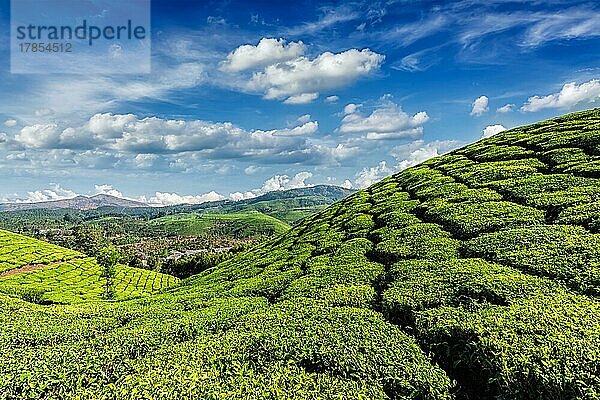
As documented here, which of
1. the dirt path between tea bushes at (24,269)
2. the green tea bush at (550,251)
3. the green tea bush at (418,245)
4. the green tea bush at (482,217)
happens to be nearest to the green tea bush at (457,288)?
the green tea bush at (550,251)

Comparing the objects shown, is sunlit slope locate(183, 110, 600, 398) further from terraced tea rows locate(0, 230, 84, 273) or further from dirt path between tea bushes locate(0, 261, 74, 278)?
terraced tea rows locate(0, 230, 84, 273)

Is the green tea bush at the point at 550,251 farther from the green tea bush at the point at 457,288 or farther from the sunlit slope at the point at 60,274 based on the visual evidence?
the sunlit slope at the point at 60,274

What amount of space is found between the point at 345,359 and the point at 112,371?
6.59m

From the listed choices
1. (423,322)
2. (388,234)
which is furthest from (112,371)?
(388,234)

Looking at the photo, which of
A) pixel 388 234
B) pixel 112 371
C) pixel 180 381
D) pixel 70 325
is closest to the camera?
pixel 180 381

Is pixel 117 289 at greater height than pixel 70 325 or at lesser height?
lesser

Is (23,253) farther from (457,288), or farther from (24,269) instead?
(457,288)

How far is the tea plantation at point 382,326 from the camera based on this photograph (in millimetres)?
9703

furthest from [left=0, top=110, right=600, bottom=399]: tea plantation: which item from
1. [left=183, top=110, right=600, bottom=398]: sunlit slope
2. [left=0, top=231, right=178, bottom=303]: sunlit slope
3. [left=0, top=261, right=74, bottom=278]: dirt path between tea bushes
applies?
[left=0, top=261, right=74, bottom=278]: dirt path between tea bushes

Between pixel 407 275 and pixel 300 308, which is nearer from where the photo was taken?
pixel 300 308

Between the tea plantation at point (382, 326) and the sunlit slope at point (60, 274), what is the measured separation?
45.6 meters

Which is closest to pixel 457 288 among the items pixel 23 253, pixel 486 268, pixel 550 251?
pixel 486 268

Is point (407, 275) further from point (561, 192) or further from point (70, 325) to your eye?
point (70, 325)

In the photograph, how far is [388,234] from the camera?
22234 mm
